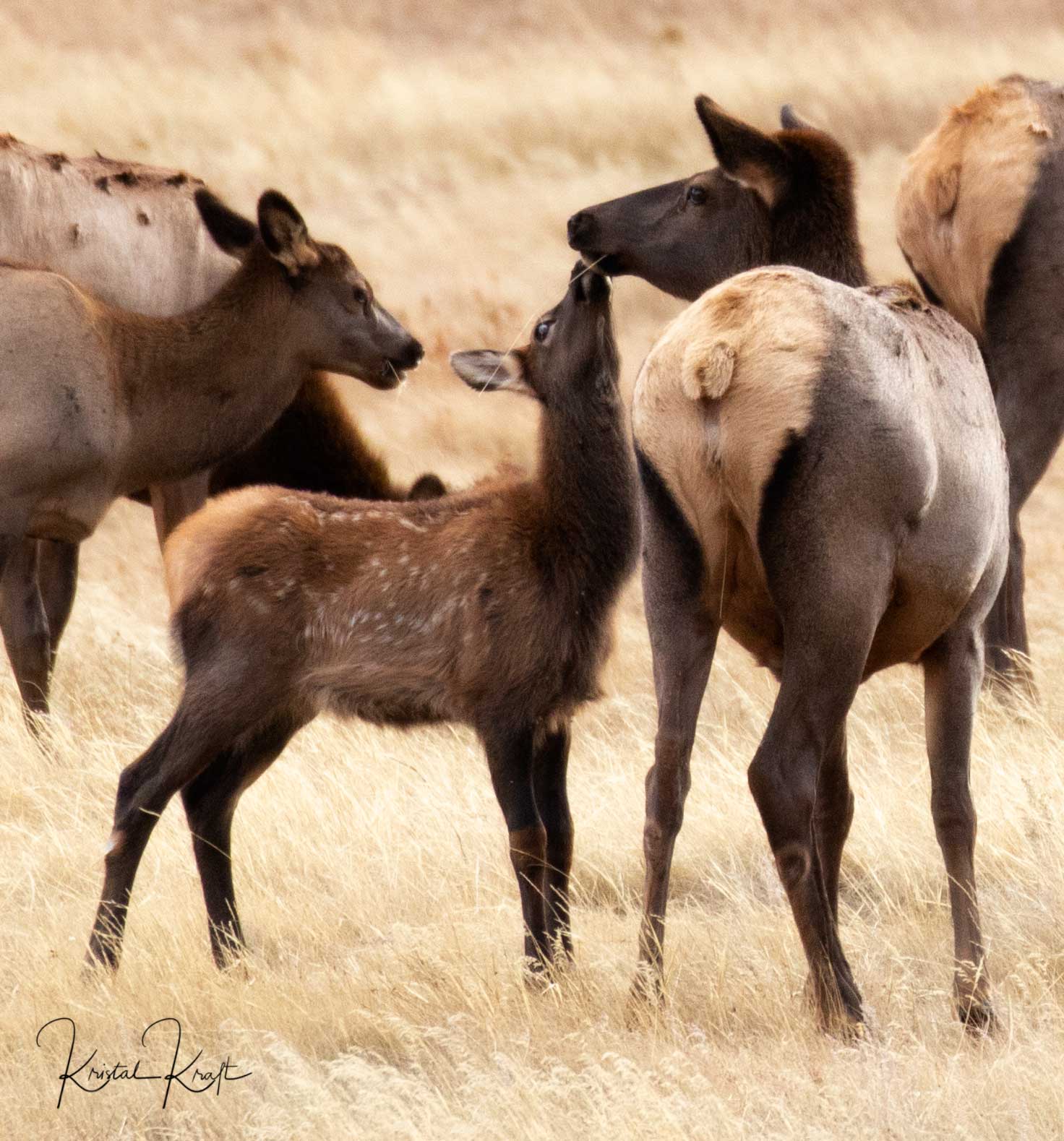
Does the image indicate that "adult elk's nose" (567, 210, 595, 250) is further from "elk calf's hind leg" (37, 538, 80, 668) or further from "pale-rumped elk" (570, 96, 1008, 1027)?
"elk calf's hind leg" (37, 538, 80, 668)

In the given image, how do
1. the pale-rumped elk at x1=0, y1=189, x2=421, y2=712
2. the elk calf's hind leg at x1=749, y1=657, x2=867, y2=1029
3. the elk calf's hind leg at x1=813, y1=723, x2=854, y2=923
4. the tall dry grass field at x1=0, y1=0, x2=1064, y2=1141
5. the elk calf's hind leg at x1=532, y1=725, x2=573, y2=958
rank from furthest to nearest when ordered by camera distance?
1. the pale-rumped elk at x1=0, y1=189, x2=421, y2=712
2. the elk calf's hind leg at x1=532, y1=725, x2=573, y2=958
3. the elk calf's hind leg at x1=813, y1=723, x2=854, y2=923
4. the elk calf's hind leg at x1=749, y1=657, x2=867, y2=1029
5. the tall dry grass field at x1=0, y1=0, x2=1064, y2=1141

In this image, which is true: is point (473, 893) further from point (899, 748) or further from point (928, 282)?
point (928, 282)

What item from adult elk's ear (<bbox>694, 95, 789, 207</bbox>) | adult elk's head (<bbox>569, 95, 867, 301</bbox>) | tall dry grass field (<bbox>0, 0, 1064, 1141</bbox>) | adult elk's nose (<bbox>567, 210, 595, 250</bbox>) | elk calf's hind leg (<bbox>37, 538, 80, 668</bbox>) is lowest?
elk calf's hind leg (<bbox>37, 538, 80, 668</bbox>)

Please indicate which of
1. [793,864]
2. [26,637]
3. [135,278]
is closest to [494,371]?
[793,864]

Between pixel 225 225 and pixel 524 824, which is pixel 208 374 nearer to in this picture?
pixel 225 225

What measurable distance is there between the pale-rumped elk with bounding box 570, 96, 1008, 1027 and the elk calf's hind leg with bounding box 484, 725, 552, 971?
533 mm

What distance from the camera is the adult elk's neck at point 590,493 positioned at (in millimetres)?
5621

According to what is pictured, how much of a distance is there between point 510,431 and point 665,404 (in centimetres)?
1094

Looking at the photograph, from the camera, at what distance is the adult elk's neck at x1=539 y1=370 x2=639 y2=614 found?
18.4 ft

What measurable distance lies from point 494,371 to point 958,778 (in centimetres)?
203

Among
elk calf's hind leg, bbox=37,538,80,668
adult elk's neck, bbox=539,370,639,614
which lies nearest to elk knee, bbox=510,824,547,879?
adult elk's neck, bbox=539,370,639,614

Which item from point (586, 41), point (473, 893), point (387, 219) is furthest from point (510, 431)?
point (586, 41)

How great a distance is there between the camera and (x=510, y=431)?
607 inches

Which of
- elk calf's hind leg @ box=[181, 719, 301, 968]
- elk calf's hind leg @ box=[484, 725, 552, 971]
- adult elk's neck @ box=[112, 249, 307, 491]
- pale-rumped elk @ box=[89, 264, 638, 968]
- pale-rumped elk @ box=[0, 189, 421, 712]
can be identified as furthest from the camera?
adult elk's neck @ box=[112, 249, 307, 491]
